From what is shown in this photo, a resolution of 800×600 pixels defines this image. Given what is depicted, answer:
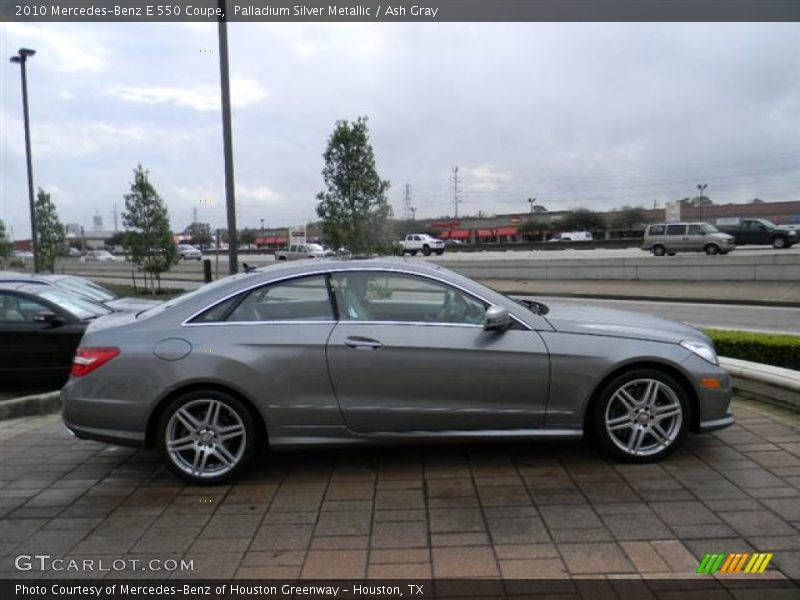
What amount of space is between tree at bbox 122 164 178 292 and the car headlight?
69.3 ft

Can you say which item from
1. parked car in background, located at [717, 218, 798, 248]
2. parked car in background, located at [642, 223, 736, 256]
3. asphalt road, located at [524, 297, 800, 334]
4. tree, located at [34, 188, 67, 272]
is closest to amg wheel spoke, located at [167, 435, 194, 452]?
asphalt road, located at [524, 297, 800, 334]

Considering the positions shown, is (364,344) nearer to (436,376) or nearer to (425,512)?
(436,376)

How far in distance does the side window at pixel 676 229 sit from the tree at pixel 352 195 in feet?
86.9

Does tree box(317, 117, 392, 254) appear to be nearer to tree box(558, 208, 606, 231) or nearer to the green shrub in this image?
the green shrub

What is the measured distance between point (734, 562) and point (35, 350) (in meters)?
6.93

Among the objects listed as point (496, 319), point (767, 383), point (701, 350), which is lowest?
point (767, 383)

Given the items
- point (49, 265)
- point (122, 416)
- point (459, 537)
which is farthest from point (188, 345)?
point (49, 265)

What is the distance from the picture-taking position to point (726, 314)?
55.3 ft

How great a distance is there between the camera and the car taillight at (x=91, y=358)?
4137 mm

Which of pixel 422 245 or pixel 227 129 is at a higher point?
pixel 227 129

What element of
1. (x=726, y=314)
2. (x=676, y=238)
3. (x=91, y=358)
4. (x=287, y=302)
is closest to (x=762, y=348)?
(x=287, y=302)

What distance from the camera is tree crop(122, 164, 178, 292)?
22.3m

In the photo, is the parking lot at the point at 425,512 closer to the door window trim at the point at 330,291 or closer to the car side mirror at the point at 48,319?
the door window trim at the point at 330,291

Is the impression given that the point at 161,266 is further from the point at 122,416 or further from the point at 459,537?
the point at 459,537
